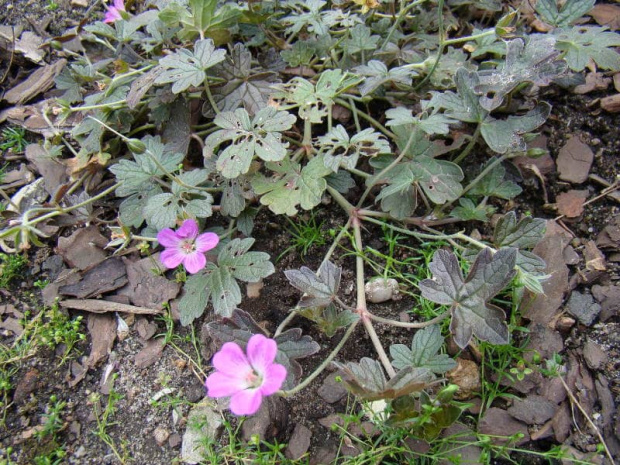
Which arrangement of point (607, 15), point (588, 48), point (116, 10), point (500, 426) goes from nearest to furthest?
point (500, 426) < point (588, 48) < point (116, 10) < point (607, 15)

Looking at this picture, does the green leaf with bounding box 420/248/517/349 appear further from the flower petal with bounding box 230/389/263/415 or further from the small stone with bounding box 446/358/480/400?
the flower petal with bounding box 230/389/263/415

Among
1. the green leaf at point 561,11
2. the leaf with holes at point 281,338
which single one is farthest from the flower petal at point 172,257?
the green leaf at point 561,11

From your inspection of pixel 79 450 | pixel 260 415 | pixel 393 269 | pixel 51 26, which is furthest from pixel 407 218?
pixel 51 26

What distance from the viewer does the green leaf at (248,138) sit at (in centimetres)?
215

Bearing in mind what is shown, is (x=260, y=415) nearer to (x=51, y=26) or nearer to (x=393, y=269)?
(x=393, y=269)

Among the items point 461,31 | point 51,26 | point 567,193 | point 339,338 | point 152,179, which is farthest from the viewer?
point 51,26

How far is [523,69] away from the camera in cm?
206

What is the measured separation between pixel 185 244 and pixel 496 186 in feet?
4.82

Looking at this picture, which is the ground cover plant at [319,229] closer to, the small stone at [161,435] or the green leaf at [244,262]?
the green leaf at [244,262]

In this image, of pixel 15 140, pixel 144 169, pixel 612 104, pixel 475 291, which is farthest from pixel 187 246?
pixel 612 104

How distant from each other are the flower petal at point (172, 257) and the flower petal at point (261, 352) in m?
0.56

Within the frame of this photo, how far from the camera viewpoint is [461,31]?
3.03 metres

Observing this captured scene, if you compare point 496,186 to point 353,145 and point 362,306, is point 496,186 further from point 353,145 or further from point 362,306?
point 362,306

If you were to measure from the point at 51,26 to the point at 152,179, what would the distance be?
182 centimetres
